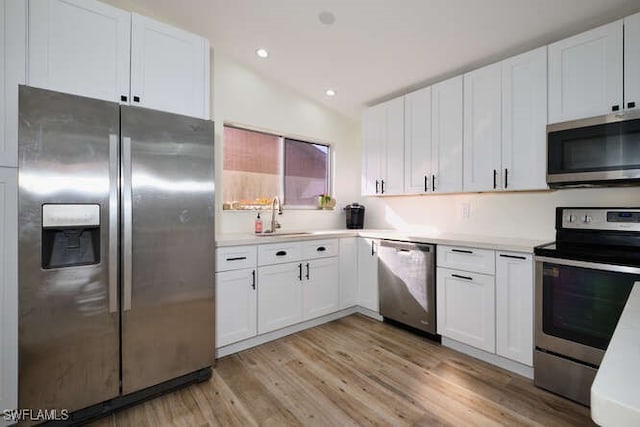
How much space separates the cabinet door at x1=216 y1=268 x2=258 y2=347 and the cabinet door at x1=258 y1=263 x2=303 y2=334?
0.08 meters

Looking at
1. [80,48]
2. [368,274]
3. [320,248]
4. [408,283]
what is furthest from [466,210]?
[80,48]

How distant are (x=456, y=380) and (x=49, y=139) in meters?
2.90

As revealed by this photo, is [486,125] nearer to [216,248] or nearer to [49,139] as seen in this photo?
[216,248]

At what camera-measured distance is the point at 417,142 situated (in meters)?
2.97

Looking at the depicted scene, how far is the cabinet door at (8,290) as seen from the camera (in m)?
1.58

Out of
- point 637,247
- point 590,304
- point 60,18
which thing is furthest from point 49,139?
point 637,247

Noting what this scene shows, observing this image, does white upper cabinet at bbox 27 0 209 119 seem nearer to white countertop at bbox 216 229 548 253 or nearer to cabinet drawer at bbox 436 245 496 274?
white countertop at bbox 216 229 548 253

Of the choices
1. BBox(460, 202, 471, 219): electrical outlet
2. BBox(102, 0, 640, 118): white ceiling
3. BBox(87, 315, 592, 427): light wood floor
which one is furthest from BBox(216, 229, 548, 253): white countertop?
BBox(102, 0, 640, 118): white ceiling

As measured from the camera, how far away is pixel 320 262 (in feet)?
9.66

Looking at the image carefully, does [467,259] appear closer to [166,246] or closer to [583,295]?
[583,295]

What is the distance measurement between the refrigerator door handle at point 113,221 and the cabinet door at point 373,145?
248 centimetres

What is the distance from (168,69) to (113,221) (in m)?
1.16

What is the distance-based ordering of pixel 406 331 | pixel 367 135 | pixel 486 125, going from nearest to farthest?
pixel 486 125, pixel 406 331, pixel 367 135

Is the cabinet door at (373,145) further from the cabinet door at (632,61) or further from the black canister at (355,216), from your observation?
the cabinet door at (632,61)
